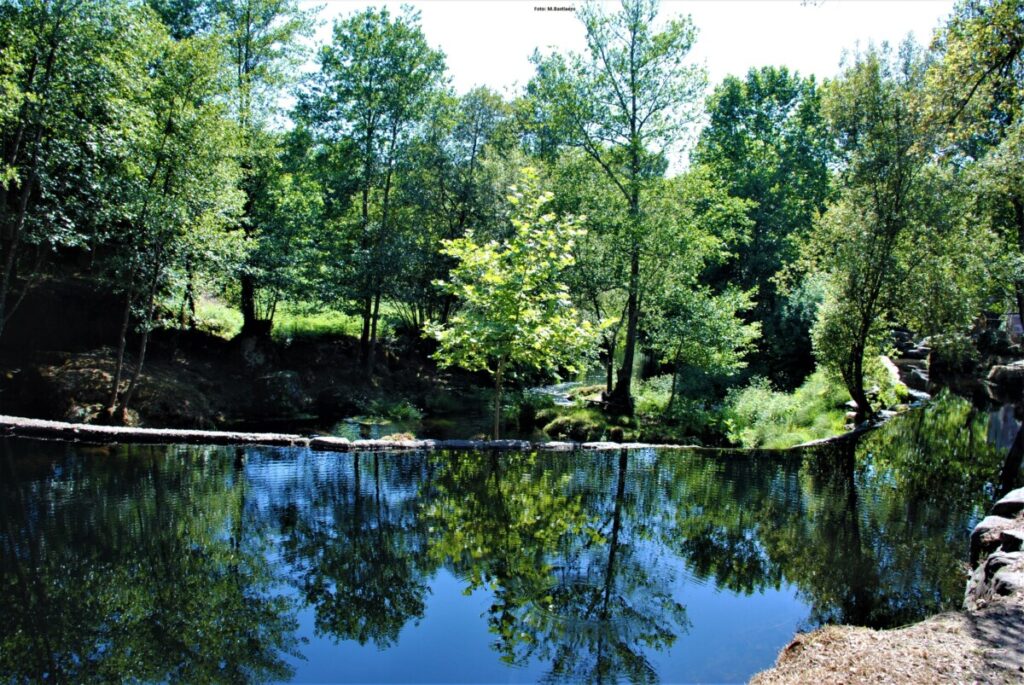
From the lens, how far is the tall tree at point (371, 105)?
22562 mm

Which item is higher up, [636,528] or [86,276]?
[86,276]

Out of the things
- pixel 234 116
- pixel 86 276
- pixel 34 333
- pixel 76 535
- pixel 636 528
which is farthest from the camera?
pixel 234 116

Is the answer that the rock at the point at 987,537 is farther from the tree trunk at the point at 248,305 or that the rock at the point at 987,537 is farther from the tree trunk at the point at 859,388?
the tree trunk at the point at 248,305

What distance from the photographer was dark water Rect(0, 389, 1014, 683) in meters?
4.97

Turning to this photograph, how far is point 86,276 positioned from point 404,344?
442 inches

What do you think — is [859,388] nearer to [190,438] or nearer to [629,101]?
[629,101]

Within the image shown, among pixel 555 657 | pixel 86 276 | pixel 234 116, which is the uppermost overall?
pixel 234 116

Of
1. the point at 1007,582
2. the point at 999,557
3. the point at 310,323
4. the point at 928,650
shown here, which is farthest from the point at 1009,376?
the point at 310,323

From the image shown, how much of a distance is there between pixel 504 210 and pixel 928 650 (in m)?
19.6

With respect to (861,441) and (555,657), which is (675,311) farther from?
(555,657)

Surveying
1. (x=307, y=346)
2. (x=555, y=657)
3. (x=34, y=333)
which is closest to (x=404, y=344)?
(x=307, y=346)

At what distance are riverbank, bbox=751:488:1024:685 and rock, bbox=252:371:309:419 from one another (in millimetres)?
17229

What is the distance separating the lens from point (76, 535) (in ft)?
22.4

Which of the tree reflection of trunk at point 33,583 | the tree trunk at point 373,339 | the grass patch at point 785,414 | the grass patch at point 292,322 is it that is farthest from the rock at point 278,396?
the grass patch at point 785,414
